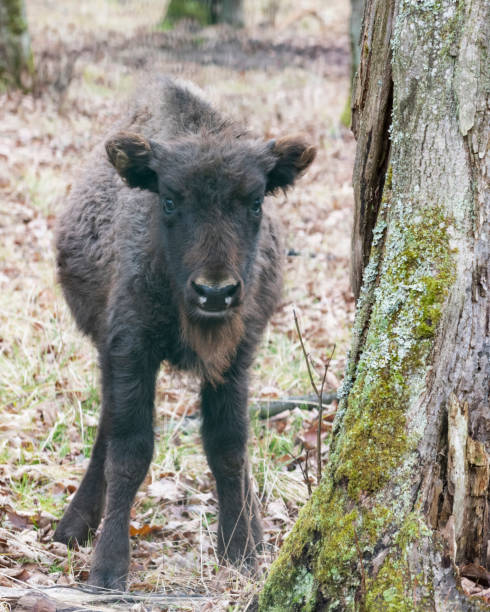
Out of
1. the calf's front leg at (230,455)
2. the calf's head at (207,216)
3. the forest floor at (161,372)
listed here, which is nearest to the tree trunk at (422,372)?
the forest floor at (161,372)

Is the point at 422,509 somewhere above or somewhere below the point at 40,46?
below

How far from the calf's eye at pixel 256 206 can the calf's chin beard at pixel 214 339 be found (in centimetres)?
63

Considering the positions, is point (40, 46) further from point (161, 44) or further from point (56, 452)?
point (56, 452)

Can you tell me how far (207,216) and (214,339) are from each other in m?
0.80

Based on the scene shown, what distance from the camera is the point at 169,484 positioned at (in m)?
5.69

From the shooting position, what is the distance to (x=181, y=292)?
462cm

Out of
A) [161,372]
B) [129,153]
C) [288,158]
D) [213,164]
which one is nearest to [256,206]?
[213,164]

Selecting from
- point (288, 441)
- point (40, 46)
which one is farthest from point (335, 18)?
point (288, 441)

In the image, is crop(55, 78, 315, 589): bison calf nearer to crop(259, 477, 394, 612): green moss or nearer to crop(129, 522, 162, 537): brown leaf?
crop(129, 522, 162, 537): brown leaf

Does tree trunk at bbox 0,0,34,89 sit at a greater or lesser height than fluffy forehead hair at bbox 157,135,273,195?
greater

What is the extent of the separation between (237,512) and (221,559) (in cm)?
32

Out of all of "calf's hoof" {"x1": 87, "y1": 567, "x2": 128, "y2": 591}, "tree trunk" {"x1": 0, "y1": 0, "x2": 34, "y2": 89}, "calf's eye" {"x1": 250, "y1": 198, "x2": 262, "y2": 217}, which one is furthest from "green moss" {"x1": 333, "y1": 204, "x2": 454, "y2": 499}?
"tree trunk" {"x1": 0, "y1": 0, "x2": 34, "y2": 89}

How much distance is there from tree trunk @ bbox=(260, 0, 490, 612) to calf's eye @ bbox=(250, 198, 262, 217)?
148 centimetres

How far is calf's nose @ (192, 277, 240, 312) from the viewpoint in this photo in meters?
4.25
